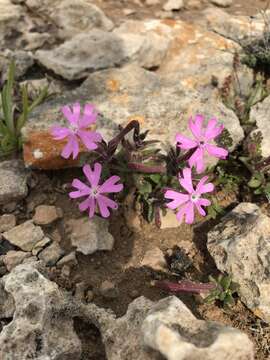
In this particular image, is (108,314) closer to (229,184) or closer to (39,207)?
(39,207)

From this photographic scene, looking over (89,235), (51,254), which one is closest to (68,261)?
(51,254)

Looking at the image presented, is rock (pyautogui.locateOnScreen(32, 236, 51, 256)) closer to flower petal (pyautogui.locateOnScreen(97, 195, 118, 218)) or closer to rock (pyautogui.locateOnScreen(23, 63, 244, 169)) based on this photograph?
flower petal (pyautogui.locateOnScreen(97, 195, 118, 218))

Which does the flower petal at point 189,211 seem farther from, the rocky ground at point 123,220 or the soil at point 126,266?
the soil at point 126,266

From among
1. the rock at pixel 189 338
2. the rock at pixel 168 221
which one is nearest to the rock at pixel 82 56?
the rock at pixel 168 221

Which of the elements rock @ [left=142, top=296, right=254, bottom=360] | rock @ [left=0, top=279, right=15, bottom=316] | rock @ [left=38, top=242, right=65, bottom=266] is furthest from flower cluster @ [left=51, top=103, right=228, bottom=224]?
rock @ [left=142, top=296, right=254, bottom=360]

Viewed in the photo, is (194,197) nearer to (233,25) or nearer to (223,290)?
(223,290)
